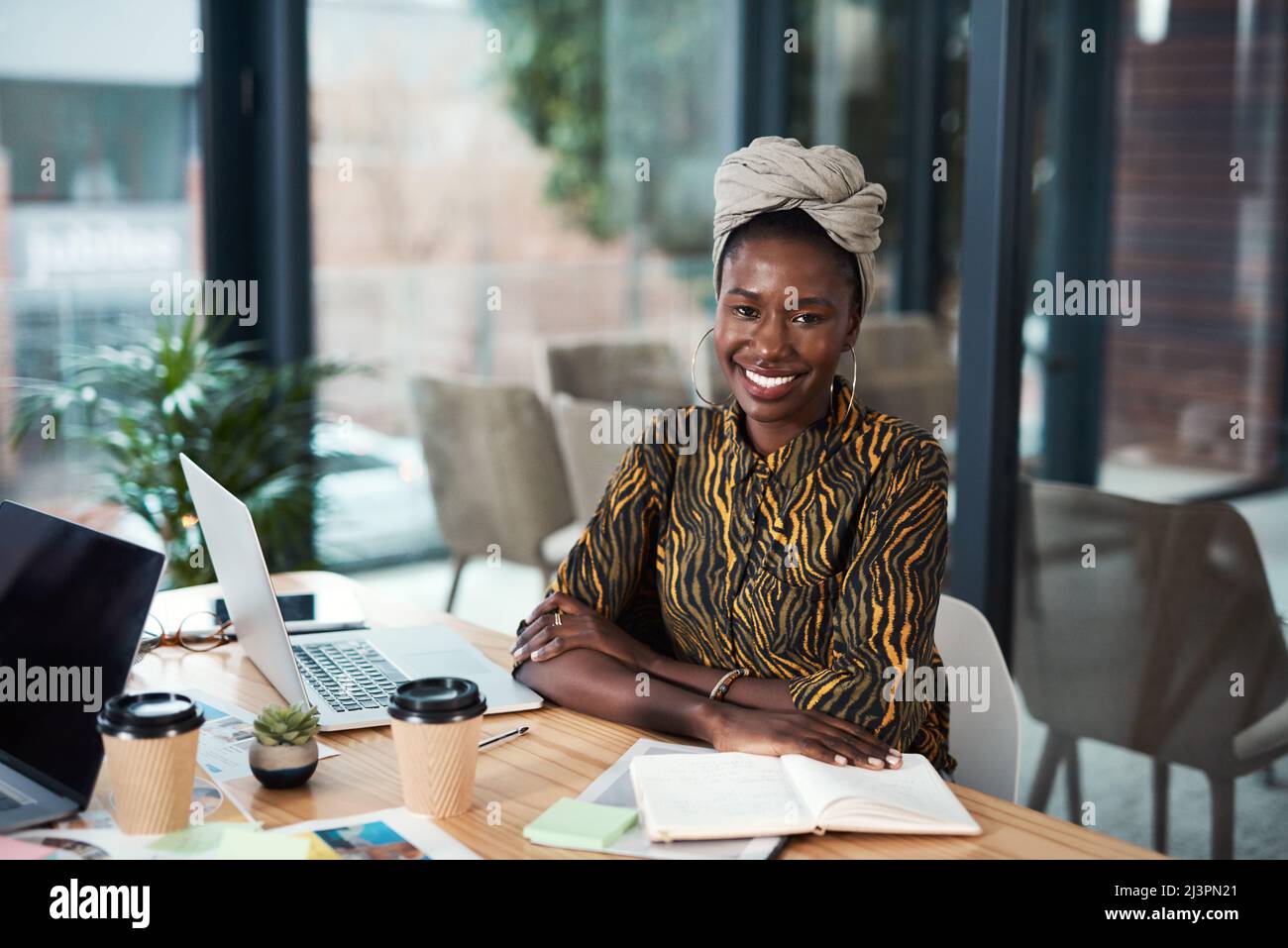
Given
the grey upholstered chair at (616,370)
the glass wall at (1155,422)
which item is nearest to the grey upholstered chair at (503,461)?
the grey upholstered chair at (616,370)

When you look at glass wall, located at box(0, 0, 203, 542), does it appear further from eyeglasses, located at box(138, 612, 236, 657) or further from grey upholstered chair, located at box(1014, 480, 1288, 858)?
grey upholstered chair, located at box(1014, 480, 1288, 858)

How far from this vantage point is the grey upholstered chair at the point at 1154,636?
7.96 feet

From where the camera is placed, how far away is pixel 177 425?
11.1 feet

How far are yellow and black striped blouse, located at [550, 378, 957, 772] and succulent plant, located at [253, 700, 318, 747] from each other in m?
0.55

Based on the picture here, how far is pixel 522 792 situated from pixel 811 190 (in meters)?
0.88

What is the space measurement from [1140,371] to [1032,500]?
71cm

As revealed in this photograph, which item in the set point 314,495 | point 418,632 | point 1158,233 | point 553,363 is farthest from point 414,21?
point 418,632

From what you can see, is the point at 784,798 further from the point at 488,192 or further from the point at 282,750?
the point at 488,192

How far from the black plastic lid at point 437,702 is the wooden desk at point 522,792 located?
0.11 meters

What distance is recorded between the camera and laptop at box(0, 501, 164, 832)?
1469mm

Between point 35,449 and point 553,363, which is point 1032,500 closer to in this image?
point 553,363

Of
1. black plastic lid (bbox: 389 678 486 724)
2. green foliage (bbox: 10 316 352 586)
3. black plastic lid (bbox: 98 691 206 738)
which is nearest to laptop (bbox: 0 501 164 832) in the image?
black plastic lid (bbox: 98 691 206 738)

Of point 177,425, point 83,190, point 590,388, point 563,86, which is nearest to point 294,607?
point 177,425

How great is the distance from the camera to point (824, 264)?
1876 millimetres
